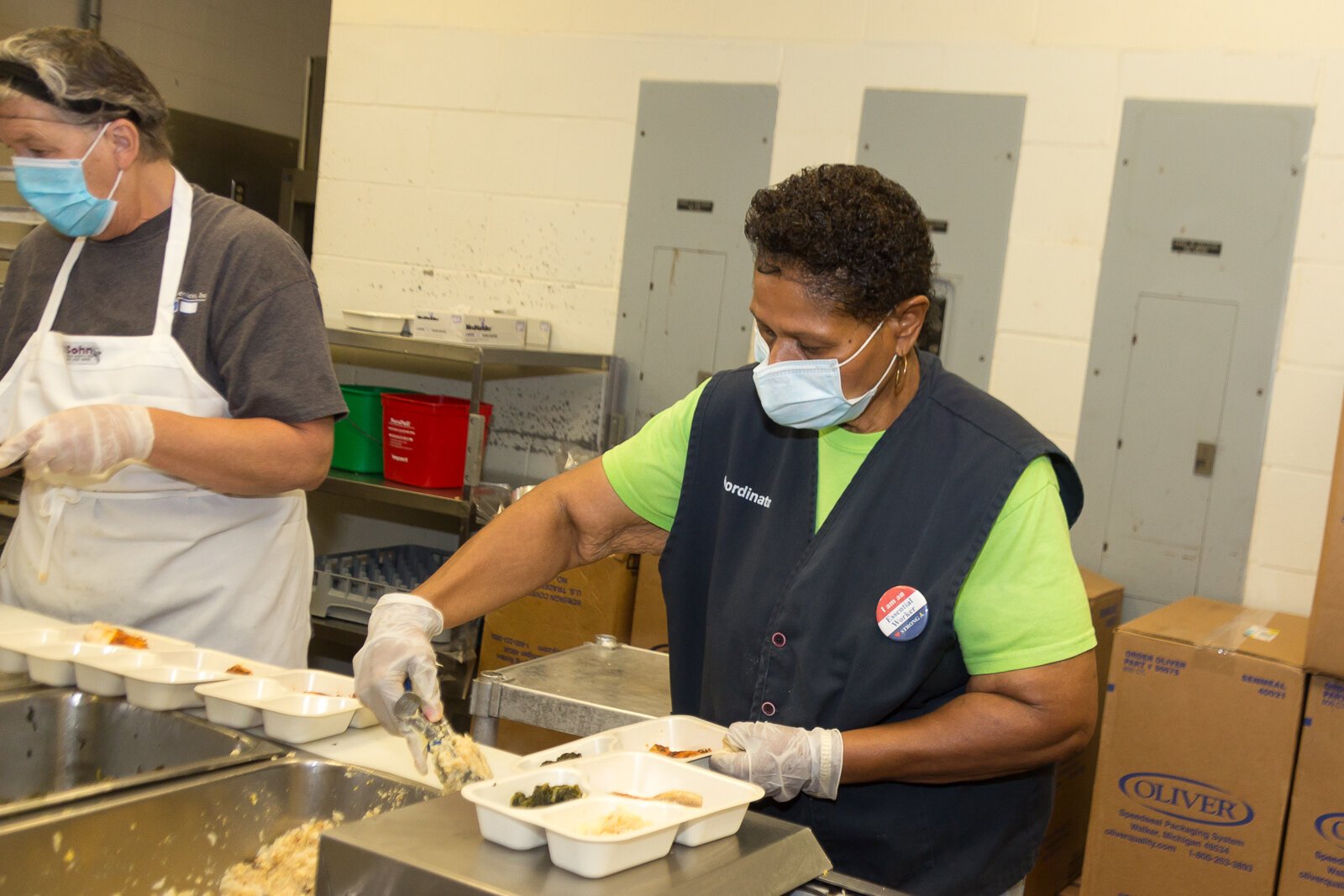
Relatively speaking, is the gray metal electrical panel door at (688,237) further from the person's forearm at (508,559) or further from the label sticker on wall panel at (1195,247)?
the person's forearm at (508,559)

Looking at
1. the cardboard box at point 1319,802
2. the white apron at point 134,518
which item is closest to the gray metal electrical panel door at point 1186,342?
the cardboard box at point 1319,802

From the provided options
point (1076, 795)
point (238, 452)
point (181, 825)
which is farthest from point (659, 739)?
point (1076, 795)

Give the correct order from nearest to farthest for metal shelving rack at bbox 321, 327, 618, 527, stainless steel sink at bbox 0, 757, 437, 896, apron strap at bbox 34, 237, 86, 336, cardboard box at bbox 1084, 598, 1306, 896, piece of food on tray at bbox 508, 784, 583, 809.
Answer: piece of food on tray at bbox 508, 784, 583, 809 < stainless steel sink at bbox 0, 757, 437, 896 < apron strap at bbox 34, 237, 86, 336 < cardboard box at bbox 1084, 598, 1306, 896 < metal shelving rack at bbox 321, 327, 618, 527

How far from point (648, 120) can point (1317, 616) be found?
2342mm

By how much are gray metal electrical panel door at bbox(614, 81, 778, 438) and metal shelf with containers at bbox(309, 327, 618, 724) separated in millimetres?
162

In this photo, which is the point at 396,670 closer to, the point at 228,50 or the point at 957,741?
the point at 957,741

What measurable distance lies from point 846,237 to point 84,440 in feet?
3.78

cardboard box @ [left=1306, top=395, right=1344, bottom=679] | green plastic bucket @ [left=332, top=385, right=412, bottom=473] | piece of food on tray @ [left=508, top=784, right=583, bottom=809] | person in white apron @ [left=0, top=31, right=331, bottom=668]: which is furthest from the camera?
green plastic bucket @ [left=332, top=385, right=412, bottom=473]

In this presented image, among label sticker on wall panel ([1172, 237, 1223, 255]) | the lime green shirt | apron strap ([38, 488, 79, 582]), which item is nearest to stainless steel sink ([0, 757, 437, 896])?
the lime green shirt

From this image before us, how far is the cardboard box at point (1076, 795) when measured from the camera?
3.05 m

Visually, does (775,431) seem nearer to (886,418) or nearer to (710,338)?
(886,418)

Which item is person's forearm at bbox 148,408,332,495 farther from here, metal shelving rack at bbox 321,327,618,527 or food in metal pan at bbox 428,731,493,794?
metal shelving rack at bbox 321,327,618,527

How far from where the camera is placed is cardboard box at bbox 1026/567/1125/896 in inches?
120

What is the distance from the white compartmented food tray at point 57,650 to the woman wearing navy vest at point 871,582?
0.39 metres
